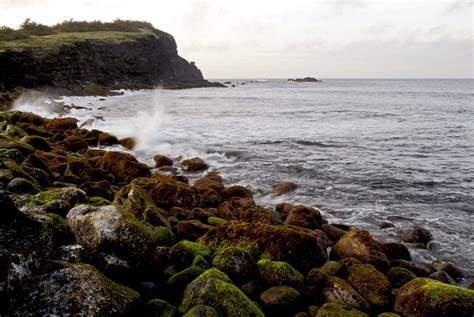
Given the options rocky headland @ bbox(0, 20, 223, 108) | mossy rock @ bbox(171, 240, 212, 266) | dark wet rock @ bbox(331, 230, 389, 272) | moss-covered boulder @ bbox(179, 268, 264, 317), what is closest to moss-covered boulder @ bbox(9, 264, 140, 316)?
moss-covered boulder @ bbox(179, 268, 264, 317)

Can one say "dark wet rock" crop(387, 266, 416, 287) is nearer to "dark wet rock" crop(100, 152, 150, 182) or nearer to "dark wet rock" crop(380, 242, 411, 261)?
"dark wet rock" crop(380, 242, 411, 261)

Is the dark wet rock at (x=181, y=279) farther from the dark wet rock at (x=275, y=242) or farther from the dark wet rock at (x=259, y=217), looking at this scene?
the dark wet rock at (x=259, y=217)

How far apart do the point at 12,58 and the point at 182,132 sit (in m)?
36.4

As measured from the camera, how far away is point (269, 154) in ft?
56.6

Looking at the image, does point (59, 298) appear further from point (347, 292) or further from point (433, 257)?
point (433, 257)

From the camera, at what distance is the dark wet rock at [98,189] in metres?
8.70

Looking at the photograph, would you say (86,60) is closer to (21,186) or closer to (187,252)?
(21,186)

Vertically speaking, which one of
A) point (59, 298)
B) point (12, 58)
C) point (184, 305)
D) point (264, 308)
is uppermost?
point (12, 58)

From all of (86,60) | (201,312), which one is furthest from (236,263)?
(86,60)

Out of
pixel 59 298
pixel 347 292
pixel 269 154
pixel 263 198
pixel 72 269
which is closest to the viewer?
pixel 59 298

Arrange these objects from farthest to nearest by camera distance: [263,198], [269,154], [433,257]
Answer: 1. [269,154]
2. [263,198]
3. [433,257]

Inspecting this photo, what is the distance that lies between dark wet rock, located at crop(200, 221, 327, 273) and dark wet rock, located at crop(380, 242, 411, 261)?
1622 millimetres

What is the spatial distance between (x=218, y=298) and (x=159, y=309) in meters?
0.68

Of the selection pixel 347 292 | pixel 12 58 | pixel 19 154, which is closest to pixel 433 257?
pixel 347 292
